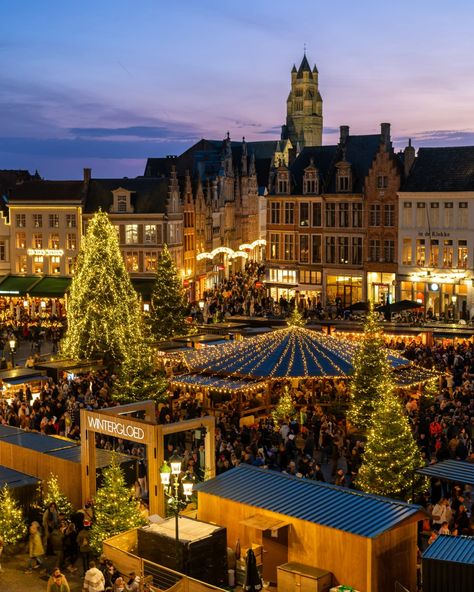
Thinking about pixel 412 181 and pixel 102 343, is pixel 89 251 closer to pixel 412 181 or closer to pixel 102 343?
pixel 102 343

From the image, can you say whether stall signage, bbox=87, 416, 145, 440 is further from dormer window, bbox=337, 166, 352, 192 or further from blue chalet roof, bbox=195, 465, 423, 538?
dormer window, bbox=337, 166, 352, 192

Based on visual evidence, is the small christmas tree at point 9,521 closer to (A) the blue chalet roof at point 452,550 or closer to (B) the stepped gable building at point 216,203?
(A) the blue chalet roof at point 452,550

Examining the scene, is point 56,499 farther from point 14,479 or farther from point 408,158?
point 408,158

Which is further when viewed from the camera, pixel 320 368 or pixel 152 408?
pixel 320 368

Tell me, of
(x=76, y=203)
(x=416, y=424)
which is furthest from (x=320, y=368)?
(x=76, y=203)

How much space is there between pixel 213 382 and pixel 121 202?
1439 inches

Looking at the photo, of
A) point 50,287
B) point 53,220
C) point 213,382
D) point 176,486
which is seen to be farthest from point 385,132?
point 176,486

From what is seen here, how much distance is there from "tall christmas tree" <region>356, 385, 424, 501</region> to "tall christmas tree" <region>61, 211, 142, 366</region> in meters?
23.3

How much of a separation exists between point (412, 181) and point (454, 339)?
1910 centimetres

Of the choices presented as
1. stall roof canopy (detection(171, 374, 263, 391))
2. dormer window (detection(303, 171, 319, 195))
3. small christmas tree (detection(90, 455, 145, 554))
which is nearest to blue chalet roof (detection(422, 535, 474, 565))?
small christmas tree (detection(90, 455, 145, 554))

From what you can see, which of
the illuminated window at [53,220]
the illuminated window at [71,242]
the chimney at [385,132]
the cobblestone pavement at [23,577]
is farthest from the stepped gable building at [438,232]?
the cobblestone pavement at [23,577]

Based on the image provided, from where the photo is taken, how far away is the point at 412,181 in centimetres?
6397

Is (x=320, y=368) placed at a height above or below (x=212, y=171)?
below

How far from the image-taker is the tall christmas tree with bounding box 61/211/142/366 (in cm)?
4525
